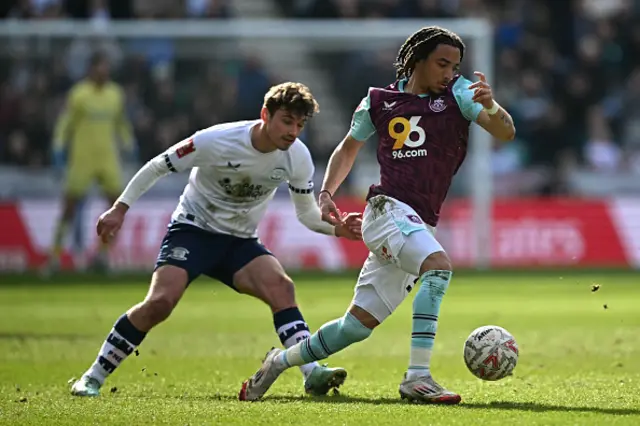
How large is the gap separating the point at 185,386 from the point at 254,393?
0.94m

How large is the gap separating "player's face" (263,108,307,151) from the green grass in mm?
1669

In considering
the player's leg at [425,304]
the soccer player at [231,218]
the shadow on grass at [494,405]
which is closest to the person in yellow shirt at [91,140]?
the soccer player at [231,218]

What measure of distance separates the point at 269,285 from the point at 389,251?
136 cm

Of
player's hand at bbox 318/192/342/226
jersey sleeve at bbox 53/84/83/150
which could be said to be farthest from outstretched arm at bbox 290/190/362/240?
jersey sleeve at bbox 53/84/83/150

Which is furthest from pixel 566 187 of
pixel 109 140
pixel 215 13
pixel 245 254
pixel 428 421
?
pixel 428 421

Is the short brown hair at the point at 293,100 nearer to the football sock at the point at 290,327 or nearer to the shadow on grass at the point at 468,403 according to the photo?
the football sock at the point at 290,327

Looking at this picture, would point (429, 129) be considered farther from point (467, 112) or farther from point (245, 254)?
point (245, 254)

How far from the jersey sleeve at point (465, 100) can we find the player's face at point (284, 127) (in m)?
1.11

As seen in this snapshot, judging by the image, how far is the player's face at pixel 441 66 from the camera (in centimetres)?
759

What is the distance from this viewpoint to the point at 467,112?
7.46m

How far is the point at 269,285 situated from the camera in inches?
337

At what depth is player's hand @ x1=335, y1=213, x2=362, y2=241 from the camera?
7824 mm

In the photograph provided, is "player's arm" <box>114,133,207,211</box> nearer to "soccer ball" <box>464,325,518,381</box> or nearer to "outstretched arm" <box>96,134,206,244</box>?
"outstretched arm" <box>96,134,206,244</box>

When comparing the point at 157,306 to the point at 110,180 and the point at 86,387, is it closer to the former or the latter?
the point at 86,387
